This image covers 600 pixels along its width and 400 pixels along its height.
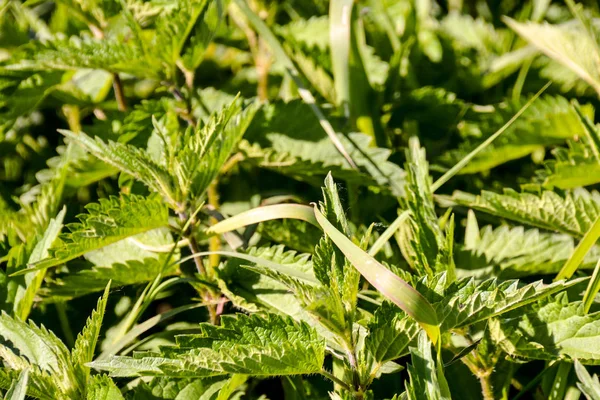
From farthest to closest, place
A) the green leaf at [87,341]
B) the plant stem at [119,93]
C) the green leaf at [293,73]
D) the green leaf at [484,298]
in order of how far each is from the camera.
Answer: the plant stem at [119,93], the green leaf at [293,73], the green leaf at [87,341], the green leaf at [484,298]

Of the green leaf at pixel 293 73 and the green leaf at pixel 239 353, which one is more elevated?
the green leaf at pixel 293 73

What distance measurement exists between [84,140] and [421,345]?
755mm

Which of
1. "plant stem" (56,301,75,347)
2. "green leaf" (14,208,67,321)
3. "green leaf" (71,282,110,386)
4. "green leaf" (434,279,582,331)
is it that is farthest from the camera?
"plant stem" (56,301,75,347)

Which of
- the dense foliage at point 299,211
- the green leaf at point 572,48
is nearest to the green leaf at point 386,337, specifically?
the dense foliage at point 299,211

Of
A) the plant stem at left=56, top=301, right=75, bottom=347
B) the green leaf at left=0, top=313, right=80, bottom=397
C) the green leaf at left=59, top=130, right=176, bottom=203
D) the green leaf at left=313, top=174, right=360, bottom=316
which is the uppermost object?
the green leaf at left=59, top=130, right=176, bottom=203

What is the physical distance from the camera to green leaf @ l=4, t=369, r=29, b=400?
1.03 m

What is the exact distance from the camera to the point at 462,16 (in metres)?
2.39

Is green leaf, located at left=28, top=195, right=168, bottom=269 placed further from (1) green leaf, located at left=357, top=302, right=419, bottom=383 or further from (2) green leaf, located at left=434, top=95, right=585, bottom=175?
(2) green leaf, located at left=434, top=95, right=585, bottom=175

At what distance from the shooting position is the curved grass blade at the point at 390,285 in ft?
3.27

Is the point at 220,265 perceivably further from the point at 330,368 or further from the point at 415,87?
the point at 415,87

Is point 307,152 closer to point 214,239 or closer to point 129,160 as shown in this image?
point 214,239

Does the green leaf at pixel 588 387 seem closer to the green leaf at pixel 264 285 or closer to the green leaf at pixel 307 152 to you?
the green leaf at pixel 264 285

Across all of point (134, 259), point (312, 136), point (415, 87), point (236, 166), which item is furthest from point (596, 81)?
point (134, 259)

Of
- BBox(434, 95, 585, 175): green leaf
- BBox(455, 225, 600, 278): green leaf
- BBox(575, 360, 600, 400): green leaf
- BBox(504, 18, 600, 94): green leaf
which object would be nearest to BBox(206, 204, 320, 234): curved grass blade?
BBox(455, 225, 600, 278): green leaf
